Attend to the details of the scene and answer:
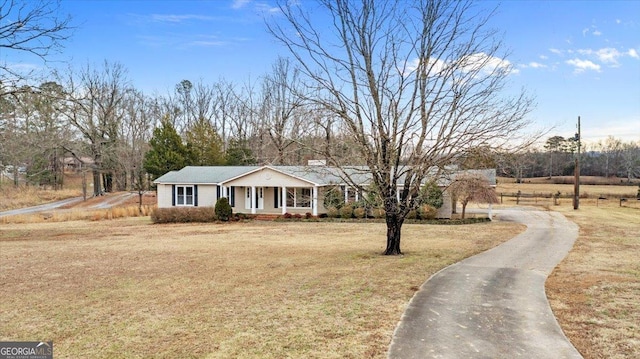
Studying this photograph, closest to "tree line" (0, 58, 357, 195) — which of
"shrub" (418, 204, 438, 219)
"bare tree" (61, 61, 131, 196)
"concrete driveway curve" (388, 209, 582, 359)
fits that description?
"bare tree" (61, 61, 131, 196)

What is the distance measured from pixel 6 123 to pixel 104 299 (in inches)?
538

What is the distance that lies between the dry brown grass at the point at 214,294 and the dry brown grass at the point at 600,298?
2.65 meters

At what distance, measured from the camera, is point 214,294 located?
8602 mm

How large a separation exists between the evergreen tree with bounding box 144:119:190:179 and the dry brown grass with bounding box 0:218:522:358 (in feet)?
67.1

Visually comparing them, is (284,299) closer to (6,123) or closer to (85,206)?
(6,123)

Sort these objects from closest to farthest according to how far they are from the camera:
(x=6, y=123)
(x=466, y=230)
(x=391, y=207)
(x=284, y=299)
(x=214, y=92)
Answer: (x=284, y=299) → (x=391, y=207) → (x=6, y=123) → (x=466, y=230) → (x=214, y=92)

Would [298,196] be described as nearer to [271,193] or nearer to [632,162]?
[271,193]

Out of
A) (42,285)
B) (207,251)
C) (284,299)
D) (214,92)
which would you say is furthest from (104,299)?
→ (214,92)

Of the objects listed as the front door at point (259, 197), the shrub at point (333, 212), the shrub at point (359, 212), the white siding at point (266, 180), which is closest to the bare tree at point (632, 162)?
the shrub at point (359, 212)

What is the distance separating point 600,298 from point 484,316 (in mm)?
2931

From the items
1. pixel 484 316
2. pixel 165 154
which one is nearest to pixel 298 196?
pixel 165 154

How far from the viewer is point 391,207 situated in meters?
12.2

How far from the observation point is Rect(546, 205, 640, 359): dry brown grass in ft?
19.4

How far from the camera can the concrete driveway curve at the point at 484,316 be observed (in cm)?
556
